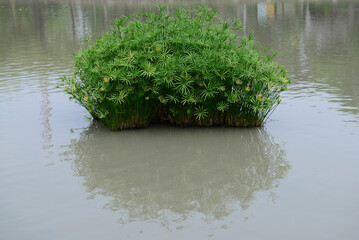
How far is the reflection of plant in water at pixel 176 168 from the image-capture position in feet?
20.3

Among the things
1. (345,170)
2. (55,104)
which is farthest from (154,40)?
(345,170)

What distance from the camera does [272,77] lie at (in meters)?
8.74

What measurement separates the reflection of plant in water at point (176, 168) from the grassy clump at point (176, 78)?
0.32 m

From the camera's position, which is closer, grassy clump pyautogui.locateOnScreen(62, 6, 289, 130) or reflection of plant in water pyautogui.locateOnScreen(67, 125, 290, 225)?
reflection of plant in water pyautogui.locateOnScreen(67, 125, 290, 225)

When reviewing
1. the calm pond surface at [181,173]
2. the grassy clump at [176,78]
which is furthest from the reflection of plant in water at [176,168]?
the grassy clump at [176,78]

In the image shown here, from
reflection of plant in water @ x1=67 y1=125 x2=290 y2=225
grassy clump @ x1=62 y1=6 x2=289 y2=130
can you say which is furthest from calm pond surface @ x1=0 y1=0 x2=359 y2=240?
grassy clump @ x1=62 y1=6 x2=289 y2=130

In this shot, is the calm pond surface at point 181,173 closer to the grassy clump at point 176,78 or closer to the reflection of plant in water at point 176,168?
the reflection of plant in water at point 176,168

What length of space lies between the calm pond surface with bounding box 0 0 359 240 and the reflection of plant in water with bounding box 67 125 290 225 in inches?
0.7

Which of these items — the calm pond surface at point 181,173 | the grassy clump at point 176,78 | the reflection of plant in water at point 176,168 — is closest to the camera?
the calm pond surface at point 181,173

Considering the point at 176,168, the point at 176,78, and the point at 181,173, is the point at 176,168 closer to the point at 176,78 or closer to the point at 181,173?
the point at 181,173

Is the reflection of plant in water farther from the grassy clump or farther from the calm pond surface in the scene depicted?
the grassy clump

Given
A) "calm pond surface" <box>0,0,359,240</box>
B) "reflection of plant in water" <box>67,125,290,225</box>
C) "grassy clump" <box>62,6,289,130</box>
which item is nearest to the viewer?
"calm pond surface" <box>0,0,359,240</box>

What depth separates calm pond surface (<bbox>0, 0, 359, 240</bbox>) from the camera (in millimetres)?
5598

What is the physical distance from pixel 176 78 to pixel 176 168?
1917 mm
